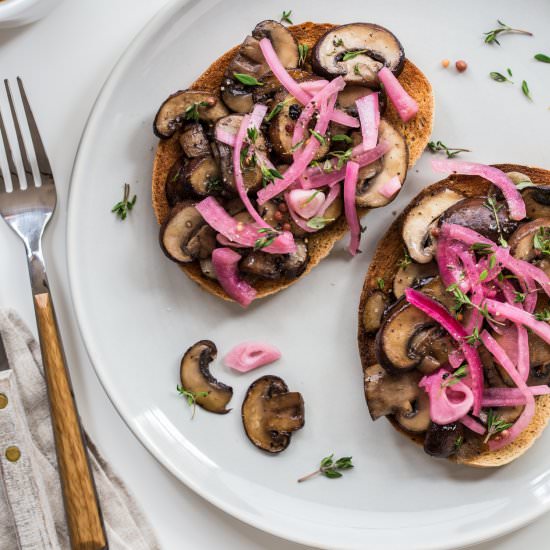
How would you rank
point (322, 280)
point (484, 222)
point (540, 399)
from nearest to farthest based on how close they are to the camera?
point (484, 222) < point (540, 399) < point (322, 280)

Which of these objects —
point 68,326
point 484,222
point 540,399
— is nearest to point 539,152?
point 484,222

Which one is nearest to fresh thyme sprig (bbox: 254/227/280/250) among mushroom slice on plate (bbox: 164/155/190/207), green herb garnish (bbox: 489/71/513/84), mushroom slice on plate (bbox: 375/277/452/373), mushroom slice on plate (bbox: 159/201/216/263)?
mushroom slice on plate (bbox: 159/201/216/263)

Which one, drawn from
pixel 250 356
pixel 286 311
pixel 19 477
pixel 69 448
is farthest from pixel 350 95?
pixel 19 477

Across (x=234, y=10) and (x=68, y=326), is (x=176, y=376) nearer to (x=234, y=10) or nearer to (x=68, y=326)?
(x=68, y=326)

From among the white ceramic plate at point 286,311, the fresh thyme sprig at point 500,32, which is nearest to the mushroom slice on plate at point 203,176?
the white ceramic plate at point 286,311

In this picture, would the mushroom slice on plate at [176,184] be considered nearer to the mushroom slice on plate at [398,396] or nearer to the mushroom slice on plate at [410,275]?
the mushroom slice on plate at [410,275]

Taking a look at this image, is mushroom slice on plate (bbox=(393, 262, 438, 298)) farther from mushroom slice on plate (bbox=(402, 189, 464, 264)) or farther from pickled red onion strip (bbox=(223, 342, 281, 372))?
pickled red onion strip (bbox=(223, 342, 281, 372))

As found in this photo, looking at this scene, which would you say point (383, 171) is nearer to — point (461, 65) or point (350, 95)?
point (350, 95)

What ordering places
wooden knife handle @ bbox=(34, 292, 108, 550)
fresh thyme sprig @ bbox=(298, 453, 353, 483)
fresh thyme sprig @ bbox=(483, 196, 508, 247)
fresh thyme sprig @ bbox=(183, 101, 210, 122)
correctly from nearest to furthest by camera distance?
fresh thyme sprig @ bbox=(483, 196, 508, 247) < fresh thyme sprig @ bbox=(183, 101, 210, 122) < wooden knife handle @ bbox=(34, 292, 108, 550) < fresh thyme sprig @ bbox=(298, 453, 353, 483)
